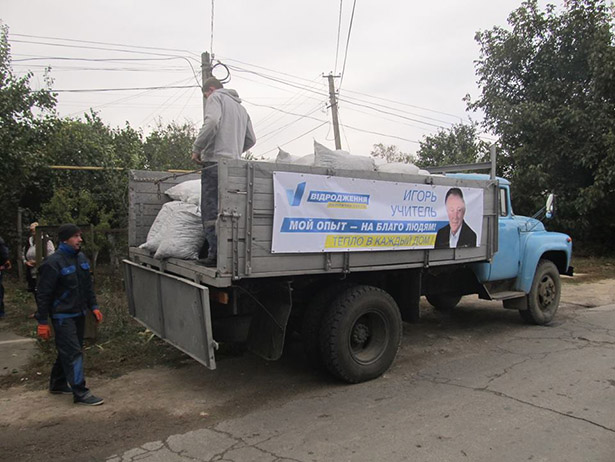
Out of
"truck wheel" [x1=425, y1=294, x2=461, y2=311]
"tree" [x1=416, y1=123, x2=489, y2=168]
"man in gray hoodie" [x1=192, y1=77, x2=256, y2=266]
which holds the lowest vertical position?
"truck wheel" [x1=425, y1=294, x2=461, y2=311]

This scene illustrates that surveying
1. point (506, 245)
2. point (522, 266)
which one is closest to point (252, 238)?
point (506, 245)

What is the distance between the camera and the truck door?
649 cm

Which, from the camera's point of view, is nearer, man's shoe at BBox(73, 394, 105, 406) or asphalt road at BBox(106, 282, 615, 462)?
asphalt road at BBox(106, 282, 615, 462)

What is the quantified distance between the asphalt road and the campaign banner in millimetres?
1370

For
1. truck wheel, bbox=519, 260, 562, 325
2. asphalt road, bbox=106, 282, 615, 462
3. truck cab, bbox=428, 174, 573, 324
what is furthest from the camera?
truck wheel, bbox=519, 260, 562, 325

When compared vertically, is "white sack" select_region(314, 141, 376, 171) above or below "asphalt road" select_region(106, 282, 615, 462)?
above

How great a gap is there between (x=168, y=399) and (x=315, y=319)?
153 centimetres

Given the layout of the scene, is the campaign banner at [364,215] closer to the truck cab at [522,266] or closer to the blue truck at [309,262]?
the blue truck at [309,262]

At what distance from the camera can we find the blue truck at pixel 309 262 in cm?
397

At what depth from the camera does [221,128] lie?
188 inches

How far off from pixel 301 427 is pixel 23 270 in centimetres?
874

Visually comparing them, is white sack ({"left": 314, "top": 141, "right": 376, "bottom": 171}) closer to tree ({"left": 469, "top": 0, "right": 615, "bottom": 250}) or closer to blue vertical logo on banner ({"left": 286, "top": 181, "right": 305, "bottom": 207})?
blue vertical logo on banner ({"left": 286, "top": 181, "right": 305, "bottom": 207})

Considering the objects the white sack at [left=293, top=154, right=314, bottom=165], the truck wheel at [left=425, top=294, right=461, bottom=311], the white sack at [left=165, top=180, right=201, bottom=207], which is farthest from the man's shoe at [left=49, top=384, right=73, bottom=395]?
the truck wheel at [left=425, top=294, right=461, bottom=311]

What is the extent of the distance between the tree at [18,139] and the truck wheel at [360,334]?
7.32 m
